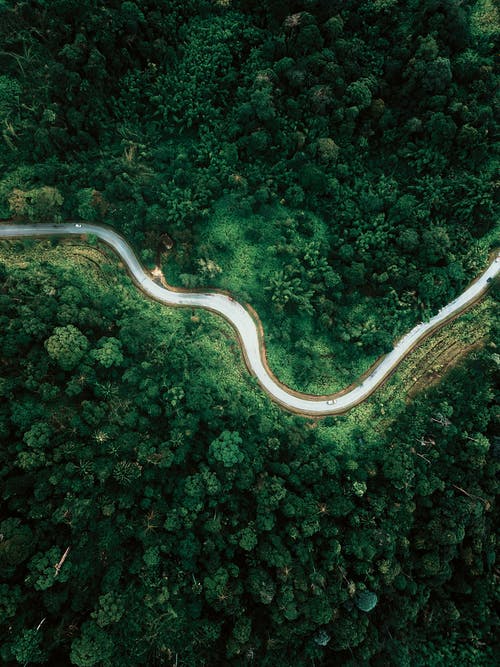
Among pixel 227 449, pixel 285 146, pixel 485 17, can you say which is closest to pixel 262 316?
pixel 227 449

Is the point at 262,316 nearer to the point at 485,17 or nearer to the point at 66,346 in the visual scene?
the point at 66,346

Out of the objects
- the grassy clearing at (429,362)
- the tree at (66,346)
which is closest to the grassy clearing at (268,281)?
the grassy clearing at (429,362)

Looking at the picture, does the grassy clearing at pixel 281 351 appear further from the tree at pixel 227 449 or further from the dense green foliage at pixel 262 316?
the tree at pixel 227 449

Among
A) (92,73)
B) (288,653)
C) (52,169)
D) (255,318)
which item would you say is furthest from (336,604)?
(92,73)

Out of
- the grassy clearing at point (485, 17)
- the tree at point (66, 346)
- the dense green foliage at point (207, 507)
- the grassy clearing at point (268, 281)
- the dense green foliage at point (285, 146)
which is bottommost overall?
the dense green foliage at point (207, 507)

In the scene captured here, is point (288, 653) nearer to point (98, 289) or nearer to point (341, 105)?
point (98, 289)

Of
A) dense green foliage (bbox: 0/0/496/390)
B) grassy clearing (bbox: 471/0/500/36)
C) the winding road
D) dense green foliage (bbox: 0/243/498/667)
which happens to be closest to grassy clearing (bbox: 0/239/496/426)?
dense green foliage (bbox: 0/243/498/667)
